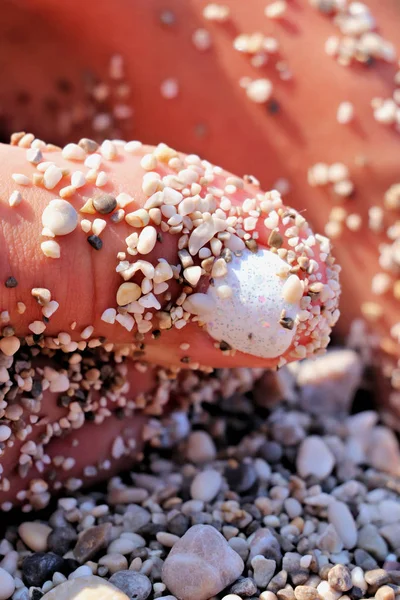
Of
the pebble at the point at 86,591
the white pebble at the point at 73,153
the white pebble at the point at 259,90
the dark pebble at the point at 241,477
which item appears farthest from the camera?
the white pebble at the point at 259,90

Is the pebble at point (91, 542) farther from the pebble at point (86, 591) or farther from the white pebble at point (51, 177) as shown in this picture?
the white pebble at point (51, 177)

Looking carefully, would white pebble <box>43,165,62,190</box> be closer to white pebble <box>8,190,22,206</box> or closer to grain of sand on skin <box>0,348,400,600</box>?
white pebble <box>8,190,22,206</box>

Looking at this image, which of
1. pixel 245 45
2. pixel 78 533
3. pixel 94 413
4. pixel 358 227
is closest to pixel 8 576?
pixel 78 533

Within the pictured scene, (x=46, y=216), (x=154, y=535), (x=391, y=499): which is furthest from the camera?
(x=391, y=499)

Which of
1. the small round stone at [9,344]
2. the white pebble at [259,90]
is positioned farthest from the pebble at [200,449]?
the white pebble at [259,90]

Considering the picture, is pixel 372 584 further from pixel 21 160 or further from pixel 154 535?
Result: pixel 21 160

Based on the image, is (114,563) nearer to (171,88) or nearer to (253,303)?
(253,303)
